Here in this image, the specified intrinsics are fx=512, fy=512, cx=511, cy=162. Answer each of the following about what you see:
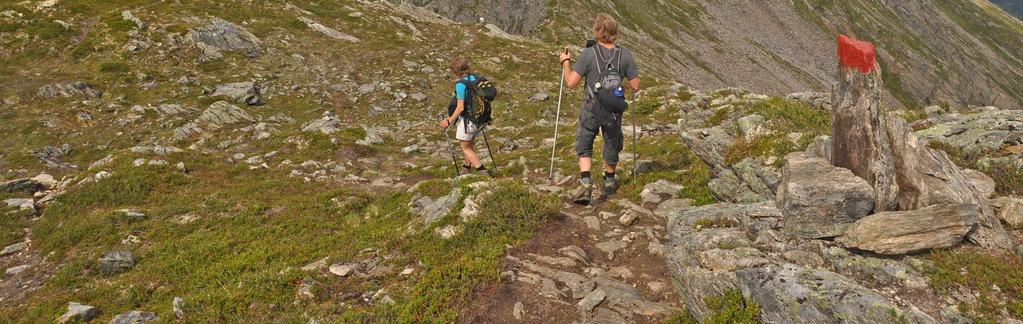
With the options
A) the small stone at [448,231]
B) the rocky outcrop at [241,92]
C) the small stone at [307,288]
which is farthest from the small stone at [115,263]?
the rocky outcrop at [241,92]

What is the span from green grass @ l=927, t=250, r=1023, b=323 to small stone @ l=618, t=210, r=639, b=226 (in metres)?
5.18

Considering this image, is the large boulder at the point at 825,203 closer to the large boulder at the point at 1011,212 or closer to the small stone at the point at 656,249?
the large boulder at the point at 1011,212

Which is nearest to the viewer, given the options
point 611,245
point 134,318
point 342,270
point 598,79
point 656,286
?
point 656,286

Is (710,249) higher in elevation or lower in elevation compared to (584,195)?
higher

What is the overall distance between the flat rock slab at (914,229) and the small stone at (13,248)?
58.1 feet

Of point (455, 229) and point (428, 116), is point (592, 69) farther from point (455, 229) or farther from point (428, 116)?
point (428, 116)

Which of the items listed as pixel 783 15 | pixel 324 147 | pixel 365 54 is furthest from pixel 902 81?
pixel 324 147

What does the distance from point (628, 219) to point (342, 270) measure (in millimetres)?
5856

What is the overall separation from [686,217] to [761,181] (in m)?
2.12

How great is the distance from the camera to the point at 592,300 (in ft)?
25.9

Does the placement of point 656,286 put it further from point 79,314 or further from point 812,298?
point 79,314

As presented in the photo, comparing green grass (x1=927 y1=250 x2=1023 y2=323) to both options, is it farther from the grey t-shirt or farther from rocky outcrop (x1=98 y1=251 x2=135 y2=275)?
rocky outcrop (x1=98 y1=251 x2=135 y2=275)

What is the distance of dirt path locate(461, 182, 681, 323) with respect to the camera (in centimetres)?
769

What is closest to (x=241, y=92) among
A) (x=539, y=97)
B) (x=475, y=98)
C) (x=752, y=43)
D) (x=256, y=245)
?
(x=539, y=97)
